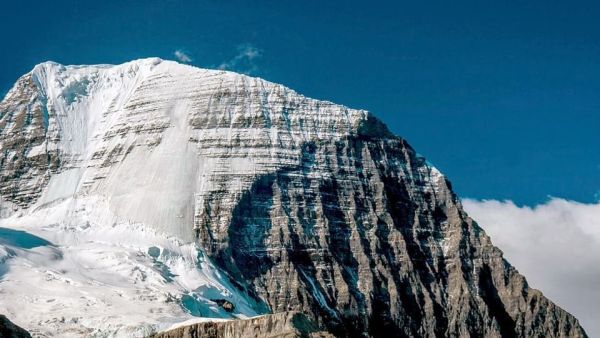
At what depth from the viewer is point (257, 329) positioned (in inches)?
5974

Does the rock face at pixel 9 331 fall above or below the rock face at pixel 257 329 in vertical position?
below

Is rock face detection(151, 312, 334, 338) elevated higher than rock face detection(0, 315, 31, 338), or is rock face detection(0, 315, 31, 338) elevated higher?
rock face detection(151, 312, 334, 338)

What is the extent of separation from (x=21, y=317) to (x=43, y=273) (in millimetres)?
17641

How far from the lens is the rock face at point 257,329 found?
149 meters

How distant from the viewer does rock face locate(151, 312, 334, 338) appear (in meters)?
149

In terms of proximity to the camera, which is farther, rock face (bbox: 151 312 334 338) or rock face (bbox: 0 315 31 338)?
rock face (bbox: 151 312 334 338)

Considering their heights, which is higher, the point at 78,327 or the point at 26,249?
the point at 26,249

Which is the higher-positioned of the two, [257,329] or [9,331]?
[257,329]

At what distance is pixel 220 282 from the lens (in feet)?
648

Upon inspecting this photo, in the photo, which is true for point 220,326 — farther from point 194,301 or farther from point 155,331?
point 194,301

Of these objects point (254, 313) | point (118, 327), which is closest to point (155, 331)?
point (118, 327)

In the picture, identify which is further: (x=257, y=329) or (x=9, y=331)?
(x=257, y=329)

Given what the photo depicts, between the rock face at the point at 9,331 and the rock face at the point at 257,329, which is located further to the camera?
the rock face at the point at 257,329

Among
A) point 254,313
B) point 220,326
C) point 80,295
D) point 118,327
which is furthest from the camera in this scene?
point 254,313
